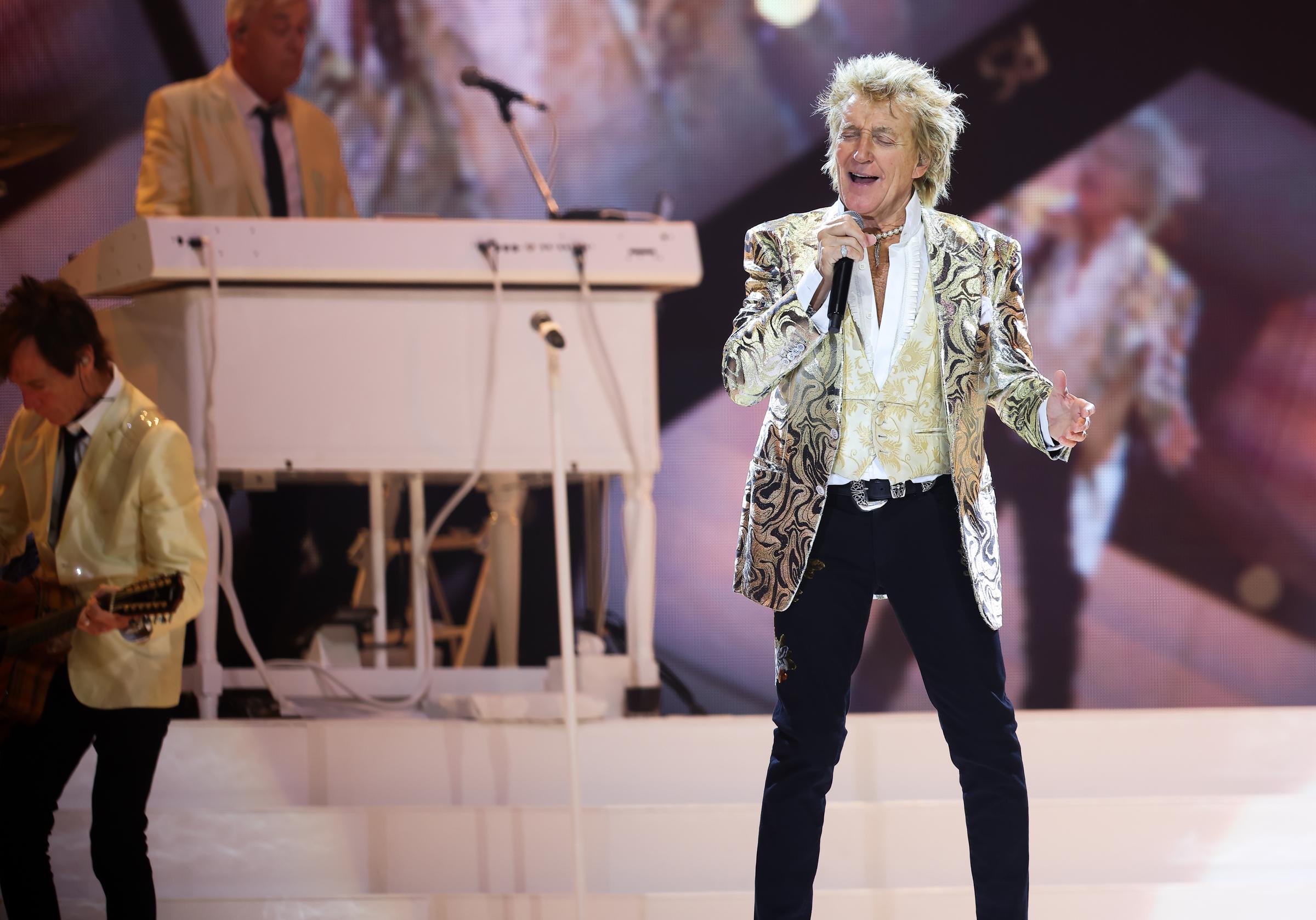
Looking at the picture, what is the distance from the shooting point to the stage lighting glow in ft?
15.1

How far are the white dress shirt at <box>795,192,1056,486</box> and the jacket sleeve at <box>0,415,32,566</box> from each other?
1.55 m

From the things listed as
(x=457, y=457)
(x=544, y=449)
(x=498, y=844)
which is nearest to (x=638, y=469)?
(x=544, y=449)

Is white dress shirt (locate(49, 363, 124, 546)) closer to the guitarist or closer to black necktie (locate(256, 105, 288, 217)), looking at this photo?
the guitarist

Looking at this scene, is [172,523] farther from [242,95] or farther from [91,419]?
[242,95]

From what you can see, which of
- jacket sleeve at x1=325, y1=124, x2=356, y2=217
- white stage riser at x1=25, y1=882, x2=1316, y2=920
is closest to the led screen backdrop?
jacket sleeve at x1=325, y1=124, x2=356, y2=217

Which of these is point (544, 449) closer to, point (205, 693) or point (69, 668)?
point (205, 693)

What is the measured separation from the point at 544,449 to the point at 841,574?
60.7 inches

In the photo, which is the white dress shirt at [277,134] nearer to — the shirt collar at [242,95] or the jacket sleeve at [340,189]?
the shirt collar at [242,95]

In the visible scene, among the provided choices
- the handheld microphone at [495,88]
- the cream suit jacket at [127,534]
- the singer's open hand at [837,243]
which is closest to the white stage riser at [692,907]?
the cream suit jacket at [127,534]

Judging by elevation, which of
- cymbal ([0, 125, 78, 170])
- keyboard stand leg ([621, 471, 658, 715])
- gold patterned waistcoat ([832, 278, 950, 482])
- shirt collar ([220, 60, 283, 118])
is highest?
shirt collar ([220, 60, 283, 118])

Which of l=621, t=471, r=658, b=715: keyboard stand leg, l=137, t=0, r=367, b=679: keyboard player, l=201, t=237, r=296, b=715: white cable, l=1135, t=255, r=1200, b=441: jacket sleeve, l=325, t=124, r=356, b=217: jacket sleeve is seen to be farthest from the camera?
l=1135, t=255, r=1200, b=441: jacket sleeve

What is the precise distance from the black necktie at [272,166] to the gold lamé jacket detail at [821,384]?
2.24 metres

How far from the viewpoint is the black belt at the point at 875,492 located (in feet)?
6.47

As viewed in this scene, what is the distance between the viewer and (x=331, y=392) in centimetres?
338
